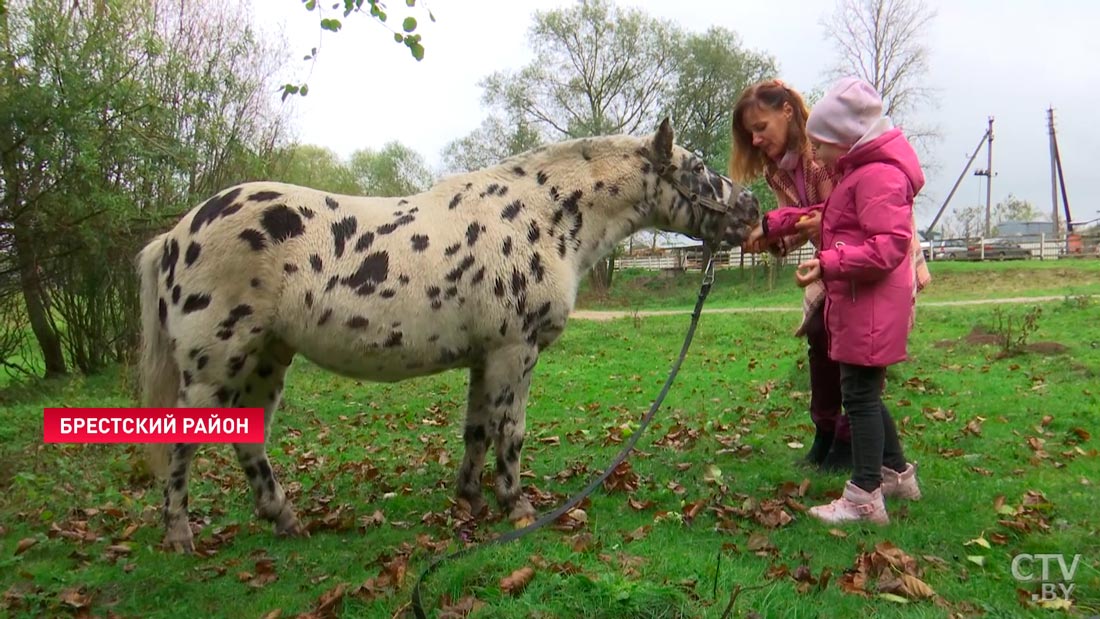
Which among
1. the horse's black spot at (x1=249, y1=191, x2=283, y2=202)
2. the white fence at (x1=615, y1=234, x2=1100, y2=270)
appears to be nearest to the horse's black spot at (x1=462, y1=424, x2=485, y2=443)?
the horse's black spot at (x1=249, y1=191, x2=283, y2=202)

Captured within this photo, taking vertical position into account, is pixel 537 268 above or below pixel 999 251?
above

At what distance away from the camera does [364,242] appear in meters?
4.13

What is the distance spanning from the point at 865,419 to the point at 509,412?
213cm

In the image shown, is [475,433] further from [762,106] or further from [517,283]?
[762,106]

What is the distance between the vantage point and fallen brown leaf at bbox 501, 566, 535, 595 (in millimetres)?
2930

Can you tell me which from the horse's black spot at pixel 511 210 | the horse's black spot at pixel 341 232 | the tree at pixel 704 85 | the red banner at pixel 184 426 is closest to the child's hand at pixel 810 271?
the horse's black spot at pixel 511 210

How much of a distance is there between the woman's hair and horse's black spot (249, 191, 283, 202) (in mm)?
3097

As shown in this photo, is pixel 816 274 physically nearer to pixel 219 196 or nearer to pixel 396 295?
pixel 396 295

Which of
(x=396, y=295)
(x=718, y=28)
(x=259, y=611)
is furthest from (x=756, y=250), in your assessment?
(x=718, y=28)

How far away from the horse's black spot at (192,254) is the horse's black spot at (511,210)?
1.82 metres

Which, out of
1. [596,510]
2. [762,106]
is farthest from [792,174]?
[596,510]

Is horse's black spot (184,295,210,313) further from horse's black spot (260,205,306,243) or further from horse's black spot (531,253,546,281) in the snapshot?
horse's black spot (531,253,546,281)

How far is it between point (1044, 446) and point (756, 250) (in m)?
3.03

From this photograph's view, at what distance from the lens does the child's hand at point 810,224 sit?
4.28 metres
